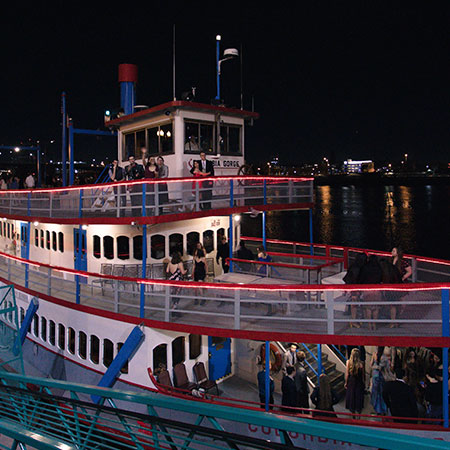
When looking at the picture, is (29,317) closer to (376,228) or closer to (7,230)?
(7,230)

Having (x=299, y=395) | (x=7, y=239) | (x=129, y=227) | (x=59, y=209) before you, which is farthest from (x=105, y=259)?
(x=7, y=239)

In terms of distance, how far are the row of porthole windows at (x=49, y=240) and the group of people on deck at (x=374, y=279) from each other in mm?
10188

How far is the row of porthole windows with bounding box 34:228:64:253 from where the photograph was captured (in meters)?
15.6

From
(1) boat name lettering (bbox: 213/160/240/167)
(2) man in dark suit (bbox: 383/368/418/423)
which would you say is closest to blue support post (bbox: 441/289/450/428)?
(2) man in dark suit (bbox: 383/368/418/423)

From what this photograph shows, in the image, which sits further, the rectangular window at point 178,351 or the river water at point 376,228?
the river water at point 376,228

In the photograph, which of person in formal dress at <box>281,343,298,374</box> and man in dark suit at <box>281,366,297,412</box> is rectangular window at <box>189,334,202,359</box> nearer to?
person in formal dress at <box>281,343,298,374</box>

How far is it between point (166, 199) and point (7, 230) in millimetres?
12981

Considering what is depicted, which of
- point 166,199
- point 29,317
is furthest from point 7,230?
point 166,199

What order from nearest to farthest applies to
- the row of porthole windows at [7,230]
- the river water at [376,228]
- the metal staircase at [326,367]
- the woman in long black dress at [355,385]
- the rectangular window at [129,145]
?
the woman in long black dress at [355,385]
the metal staircase at [326,367]
the rectangular window at [129,145]
the row of porthole windows at [7,230]
the river water at [376,228]

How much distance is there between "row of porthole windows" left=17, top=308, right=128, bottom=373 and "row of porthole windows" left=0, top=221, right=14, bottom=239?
324 inches

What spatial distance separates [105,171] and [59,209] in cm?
340

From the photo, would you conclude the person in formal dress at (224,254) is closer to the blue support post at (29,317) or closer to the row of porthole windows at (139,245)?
the row of porthole windows at (139,245)

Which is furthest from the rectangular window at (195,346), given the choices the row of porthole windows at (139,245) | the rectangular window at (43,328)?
the rectangular window at (43,328)

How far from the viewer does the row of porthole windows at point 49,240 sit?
15556 mm
